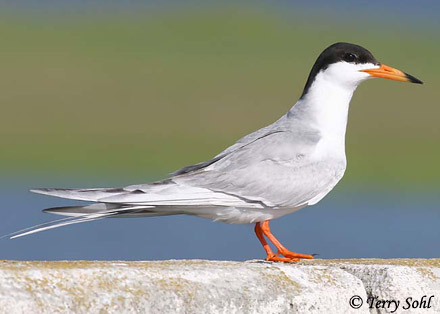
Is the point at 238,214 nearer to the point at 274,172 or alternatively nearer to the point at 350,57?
the point at 274,172

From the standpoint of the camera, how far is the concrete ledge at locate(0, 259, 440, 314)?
428 cm

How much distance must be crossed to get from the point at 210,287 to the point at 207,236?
10900mm

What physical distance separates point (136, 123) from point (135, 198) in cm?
1568

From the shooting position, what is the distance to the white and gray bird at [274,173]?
584 centimetres

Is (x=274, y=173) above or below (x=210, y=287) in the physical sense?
above

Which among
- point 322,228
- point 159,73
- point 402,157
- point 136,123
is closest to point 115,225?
point 322,228

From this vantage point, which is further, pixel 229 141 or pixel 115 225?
pixel 229 141

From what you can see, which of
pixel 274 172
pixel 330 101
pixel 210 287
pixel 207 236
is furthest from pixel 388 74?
pixel 207 236

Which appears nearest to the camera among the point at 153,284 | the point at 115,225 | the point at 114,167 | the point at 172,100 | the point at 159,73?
the point at 153,284

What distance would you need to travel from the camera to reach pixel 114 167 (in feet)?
61.9

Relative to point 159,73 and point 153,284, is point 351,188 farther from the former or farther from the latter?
point 153,284

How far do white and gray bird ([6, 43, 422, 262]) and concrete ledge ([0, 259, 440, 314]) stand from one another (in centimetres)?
77

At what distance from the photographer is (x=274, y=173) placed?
249 inches

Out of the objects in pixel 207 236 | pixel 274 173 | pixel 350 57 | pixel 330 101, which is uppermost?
pixel 350 57
